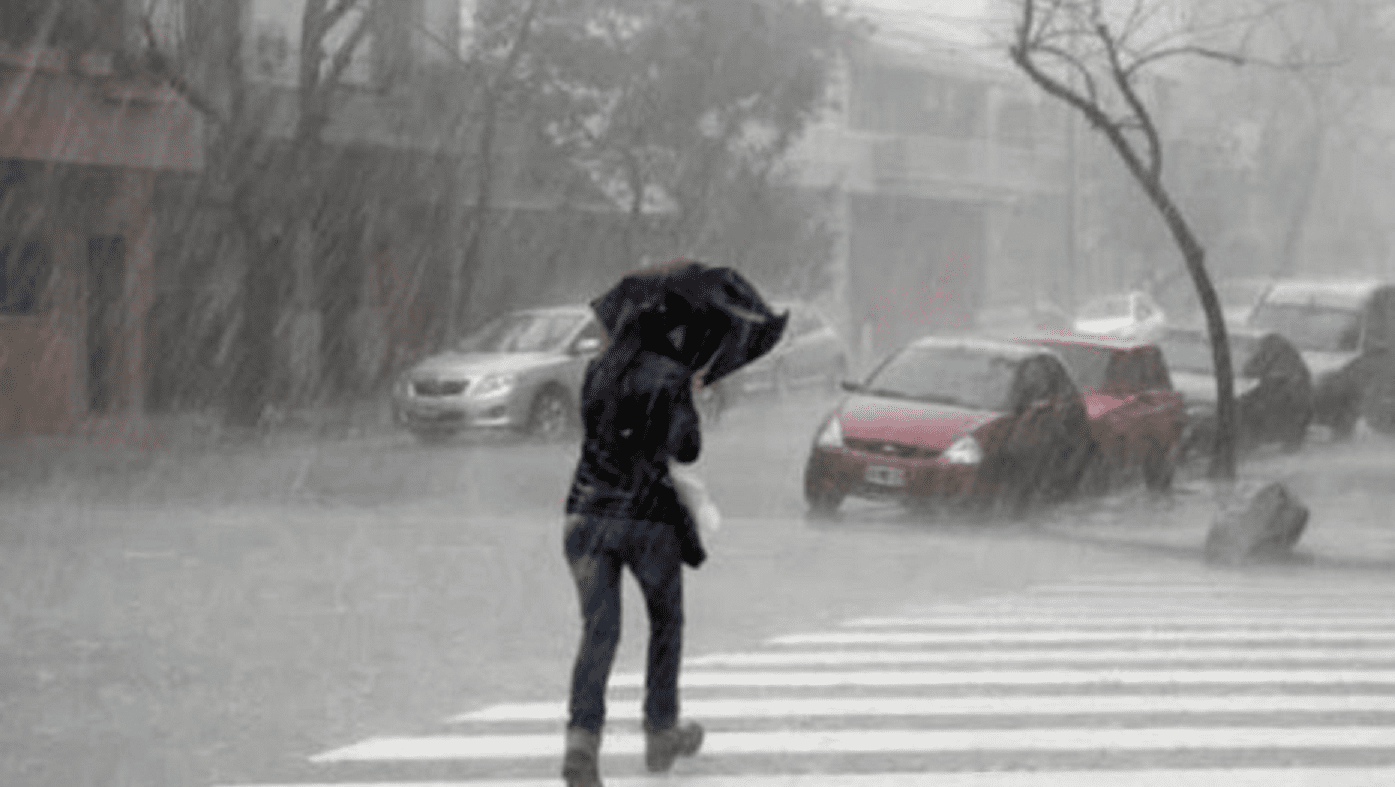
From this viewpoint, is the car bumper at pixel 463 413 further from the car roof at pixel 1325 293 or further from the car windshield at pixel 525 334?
the car roof at pixel 1325 293

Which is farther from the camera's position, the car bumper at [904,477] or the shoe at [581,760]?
the car bumper at [904,477]

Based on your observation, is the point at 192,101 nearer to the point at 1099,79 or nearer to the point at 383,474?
the point at 383,474

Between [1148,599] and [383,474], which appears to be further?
[383,474]

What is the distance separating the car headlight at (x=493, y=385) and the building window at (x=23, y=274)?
15.8 feet

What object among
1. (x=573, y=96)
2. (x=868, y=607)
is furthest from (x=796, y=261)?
(x=868, y=607)

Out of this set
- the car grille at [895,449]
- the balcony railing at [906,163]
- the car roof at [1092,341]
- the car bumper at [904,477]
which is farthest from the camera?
the balcony railing at [906,163]

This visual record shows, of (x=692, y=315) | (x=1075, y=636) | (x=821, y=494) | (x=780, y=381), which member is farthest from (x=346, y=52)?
(x=692, y=315)

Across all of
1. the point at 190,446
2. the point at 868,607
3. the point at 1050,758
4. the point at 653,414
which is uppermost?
the point at 653,414

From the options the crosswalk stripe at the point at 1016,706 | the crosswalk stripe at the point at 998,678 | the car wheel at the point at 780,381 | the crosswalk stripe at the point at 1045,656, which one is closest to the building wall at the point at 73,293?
the car wheel at the point at 780,381

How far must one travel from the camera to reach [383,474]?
21.2 meters

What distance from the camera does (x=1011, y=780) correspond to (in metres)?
7.36

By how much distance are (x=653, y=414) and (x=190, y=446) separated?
17.4 metres

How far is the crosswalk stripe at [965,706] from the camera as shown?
8.54 metres

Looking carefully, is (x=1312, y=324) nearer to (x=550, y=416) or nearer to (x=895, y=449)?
(x=550, y=416)
